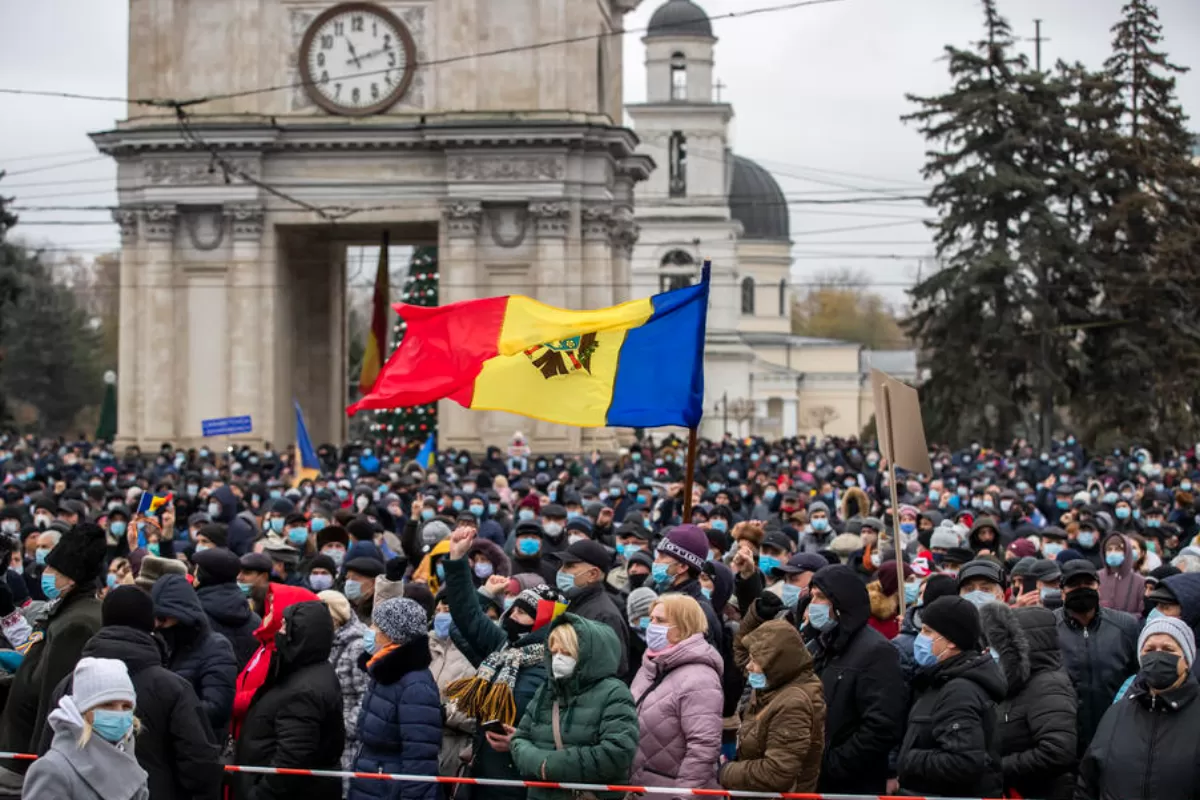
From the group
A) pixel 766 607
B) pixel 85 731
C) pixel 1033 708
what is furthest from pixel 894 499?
pixel 85 731

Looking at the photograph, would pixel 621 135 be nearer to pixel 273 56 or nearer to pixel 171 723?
pixel 273 56

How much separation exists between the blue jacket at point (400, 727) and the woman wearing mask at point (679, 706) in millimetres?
1039

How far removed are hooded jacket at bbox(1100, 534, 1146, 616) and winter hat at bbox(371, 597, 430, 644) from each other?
21.9ft

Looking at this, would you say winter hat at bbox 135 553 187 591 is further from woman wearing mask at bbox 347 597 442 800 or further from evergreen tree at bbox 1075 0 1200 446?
evergreen tree at bbox 1075 0 1200 446

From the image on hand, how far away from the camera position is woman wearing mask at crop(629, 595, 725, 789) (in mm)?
9398

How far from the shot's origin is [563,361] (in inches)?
548

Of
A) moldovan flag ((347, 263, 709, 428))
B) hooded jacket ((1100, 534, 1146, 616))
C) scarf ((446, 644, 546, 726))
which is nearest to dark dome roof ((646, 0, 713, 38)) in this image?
hooded jacket ((1100, 534, 1146, 616))

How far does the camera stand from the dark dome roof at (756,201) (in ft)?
371

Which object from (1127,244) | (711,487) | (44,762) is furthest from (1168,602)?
(1127,244)

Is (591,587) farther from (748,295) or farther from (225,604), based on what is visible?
(748,295)

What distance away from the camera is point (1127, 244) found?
5441 centimetres

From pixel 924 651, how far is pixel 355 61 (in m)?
39.2

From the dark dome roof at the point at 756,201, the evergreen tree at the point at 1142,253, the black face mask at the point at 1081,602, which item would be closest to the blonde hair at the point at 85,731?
the black face mask at the point at 1081,602

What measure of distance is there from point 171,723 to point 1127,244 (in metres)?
48.4
